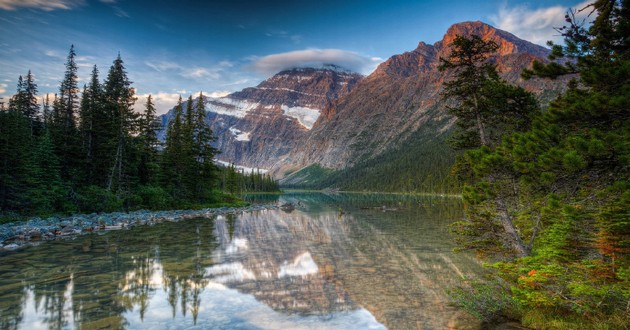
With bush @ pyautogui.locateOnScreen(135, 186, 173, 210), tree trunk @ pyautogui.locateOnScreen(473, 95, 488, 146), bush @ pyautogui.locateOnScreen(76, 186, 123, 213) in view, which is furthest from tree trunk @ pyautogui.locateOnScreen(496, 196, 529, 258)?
bush @ pyautogui.locateOnScreen(135, 186, 173, 210)

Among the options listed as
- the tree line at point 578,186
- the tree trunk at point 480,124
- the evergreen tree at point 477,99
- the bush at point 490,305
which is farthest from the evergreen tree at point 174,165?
the tree line at point 578,186

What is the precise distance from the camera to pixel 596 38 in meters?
8.73

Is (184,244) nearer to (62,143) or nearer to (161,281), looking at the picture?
(161,281)

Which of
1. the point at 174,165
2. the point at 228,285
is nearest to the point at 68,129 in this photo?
the point at 174,165

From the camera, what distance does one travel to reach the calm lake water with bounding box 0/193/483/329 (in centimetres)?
979

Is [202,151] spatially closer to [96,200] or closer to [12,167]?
[96,200]

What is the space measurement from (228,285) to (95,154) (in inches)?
1501

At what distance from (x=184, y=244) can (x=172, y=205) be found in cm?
2928

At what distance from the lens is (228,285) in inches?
530

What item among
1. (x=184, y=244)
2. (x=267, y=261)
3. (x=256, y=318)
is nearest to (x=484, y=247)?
(x=256, y=318)

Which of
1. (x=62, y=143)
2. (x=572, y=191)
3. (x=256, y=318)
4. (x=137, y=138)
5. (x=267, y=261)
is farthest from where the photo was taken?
(x=137, y=138)

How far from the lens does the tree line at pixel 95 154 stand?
32781 mm

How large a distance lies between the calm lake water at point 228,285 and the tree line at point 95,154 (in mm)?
14881

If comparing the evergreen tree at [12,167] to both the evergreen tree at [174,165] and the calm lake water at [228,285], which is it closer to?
the calm lake water at [228,285]
